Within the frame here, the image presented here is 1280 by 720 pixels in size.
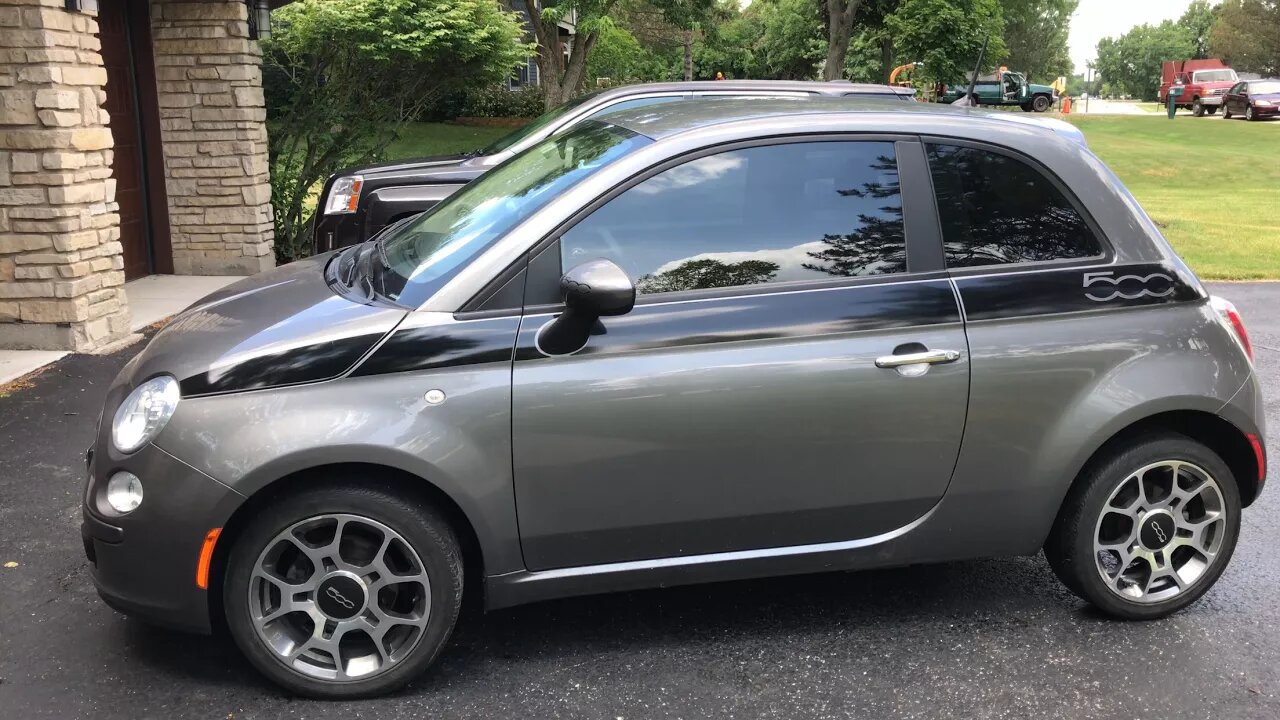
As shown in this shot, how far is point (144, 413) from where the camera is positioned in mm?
3262

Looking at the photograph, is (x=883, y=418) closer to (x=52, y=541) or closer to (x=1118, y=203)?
(x=1118, y=203)

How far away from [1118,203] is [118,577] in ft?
11.2

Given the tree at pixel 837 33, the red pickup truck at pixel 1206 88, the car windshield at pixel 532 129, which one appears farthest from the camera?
the red pickup truck at pixel 1206 88

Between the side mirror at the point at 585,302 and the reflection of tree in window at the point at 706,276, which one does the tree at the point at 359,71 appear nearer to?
the reflection of tree in window at the point at 706,276

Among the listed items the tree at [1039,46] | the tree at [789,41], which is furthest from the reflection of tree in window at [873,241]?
the tree at [1039,46]

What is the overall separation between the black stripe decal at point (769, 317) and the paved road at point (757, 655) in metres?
1.08

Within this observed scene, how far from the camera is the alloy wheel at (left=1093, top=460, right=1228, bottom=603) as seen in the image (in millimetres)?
3787

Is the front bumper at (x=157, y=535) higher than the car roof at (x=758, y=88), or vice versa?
the car roof at (x=758, y=88)

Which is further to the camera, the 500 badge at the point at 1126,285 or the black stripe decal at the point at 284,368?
the 500 badge at the point at 1126,285

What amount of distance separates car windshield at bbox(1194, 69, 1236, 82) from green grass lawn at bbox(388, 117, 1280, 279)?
32.7 ft

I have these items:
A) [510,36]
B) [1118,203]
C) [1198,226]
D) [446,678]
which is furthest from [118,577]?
[1198,226]

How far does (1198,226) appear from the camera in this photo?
15141mm

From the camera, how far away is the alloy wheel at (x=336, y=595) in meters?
3.25

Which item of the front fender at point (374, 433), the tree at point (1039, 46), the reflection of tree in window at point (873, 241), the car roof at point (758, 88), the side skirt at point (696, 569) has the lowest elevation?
the side skirt at point (696, 569)
